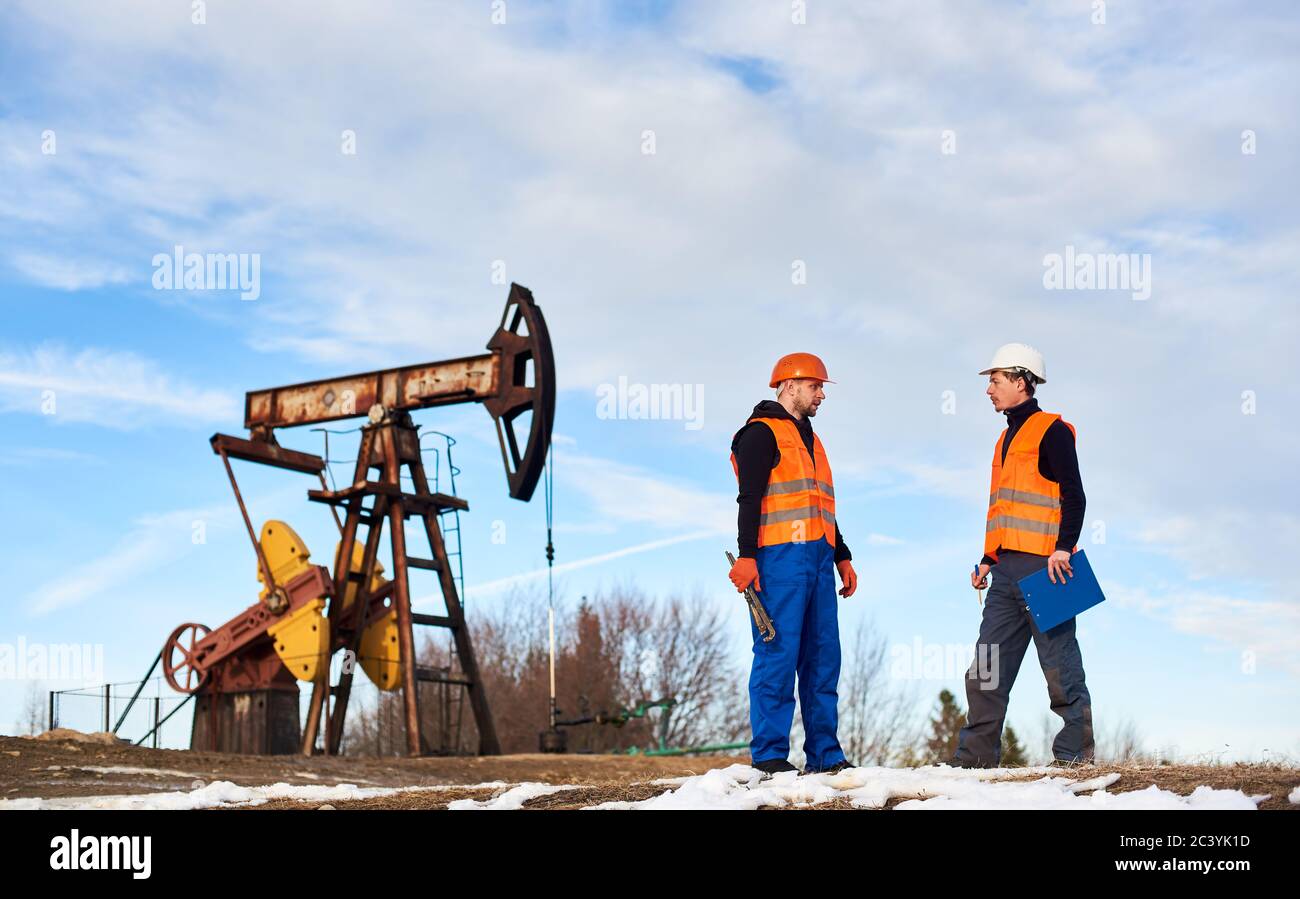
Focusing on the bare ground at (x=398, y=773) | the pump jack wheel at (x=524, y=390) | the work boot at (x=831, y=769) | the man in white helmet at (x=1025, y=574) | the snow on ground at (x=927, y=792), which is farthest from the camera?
the pump jack wheel at (x=524, y=390)

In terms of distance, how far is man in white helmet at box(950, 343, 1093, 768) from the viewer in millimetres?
7637

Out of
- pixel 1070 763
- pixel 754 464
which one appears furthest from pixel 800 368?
pixel 1070 763

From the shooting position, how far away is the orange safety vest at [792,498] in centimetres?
789

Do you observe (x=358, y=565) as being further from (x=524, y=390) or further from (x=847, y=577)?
(x=847, y=577)

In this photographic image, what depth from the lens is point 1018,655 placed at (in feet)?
25.5

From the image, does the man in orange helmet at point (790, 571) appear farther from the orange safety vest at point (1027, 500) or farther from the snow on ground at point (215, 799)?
the snow on ground at point (215, 799)

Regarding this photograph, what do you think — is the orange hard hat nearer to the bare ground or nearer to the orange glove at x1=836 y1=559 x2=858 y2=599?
the orange glove at x1=836 y1=559 x2=858 y2=599

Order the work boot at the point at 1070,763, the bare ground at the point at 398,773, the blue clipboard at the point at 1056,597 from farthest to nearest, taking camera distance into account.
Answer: the blue clipboard at the point at 1056,597
the work boot at the point at 1070,763
the bare ground at the point at 398,773

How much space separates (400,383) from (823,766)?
14214mm

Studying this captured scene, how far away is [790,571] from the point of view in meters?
7.79

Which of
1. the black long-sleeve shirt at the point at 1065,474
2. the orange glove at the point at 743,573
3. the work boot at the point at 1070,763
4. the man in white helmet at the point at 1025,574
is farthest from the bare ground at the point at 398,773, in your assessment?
the black long-sleeve shirt at the point at 1065,474
